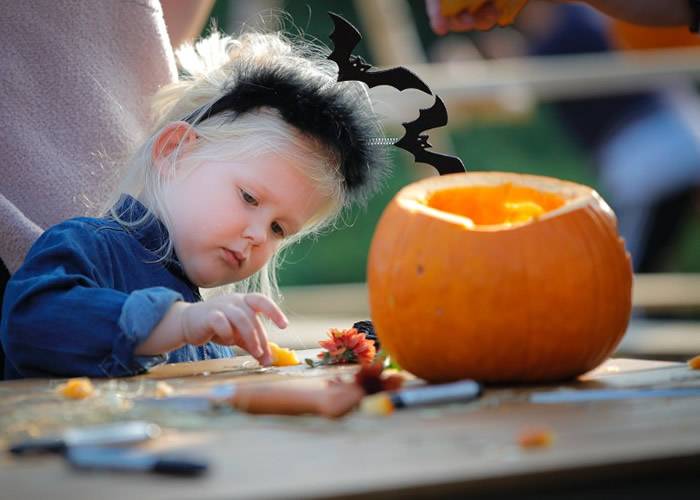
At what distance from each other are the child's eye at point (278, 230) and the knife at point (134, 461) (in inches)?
38.8

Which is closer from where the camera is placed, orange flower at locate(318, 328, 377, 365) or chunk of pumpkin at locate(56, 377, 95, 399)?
chunk of pumpkin at locate(56, 377, 95, 399)

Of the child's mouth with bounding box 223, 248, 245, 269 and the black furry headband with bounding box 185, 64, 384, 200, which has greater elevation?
the black furry headband with bounding box 185, 64, 384, 200

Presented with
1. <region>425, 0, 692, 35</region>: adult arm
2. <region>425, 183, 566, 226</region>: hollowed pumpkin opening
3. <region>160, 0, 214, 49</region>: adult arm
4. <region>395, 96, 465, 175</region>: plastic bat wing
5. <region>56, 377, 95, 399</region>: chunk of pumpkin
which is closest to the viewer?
<region>56, 377, 95, 399</region>: chunk of pumpkin

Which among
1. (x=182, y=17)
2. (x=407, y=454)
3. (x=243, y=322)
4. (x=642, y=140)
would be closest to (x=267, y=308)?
(x=243, y=322)

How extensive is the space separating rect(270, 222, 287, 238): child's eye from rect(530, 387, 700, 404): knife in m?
0.78

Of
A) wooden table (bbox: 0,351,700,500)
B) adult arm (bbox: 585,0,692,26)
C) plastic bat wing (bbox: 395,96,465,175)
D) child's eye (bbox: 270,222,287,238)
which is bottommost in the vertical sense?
wooden table (bbox: 0,351,700,500)

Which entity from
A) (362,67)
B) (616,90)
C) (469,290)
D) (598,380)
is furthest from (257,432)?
(616,90)

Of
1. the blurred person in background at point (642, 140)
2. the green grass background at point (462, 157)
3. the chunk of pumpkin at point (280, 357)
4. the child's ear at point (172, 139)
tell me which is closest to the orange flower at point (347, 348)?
the chunk of pumpkin at point (280, 357)

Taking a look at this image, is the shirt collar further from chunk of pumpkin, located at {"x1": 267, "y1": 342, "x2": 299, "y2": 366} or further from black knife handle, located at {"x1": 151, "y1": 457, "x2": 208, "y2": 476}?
black knife handle, located at {"x1": 151, "y1": 457, "x2": 208, "y2": 476}

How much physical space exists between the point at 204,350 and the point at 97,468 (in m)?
1.08

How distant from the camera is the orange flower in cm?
148

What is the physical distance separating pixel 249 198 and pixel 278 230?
3.8 inches

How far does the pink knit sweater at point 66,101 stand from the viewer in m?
1.86

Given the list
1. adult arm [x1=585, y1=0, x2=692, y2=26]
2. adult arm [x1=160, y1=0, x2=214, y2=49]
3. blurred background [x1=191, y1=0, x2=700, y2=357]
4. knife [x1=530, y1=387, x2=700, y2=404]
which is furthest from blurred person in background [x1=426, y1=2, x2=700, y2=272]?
knife [x1=530, y1=387, x2=700, y2=404]
